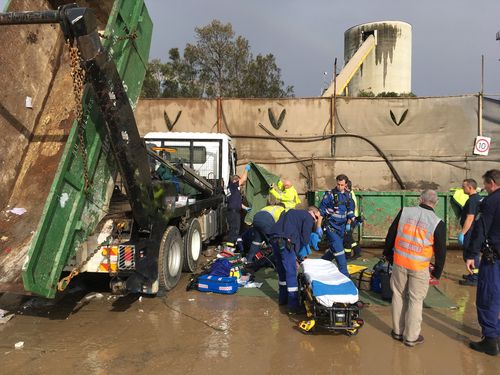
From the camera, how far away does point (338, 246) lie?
6.12 meters

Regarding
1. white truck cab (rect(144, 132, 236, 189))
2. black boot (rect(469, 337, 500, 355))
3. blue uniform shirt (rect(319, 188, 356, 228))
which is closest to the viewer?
black boot (rect(469, 337, 500, 355))

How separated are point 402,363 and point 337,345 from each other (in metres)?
0.64

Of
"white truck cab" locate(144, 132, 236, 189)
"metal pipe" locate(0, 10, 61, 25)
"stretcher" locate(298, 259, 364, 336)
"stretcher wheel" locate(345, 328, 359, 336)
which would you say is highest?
"metal pipe" locate(0, 10, 61, 25)

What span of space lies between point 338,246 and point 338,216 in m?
0.45

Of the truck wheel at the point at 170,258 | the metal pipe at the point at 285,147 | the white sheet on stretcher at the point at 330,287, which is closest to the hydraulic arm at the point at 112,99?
the truck wheel at the point at 170,258

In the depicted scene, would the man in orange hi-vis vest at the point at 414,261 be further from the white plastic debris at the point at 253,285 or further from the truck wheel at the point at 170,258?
the truck wheel at the point at 170,258

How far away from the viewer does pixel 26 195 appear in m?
5.31

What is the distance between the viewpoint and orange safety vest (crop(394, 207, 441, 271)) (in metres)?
4.00

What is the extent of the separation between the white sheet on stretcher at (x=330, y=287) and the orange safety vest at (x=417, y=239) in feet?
1.88

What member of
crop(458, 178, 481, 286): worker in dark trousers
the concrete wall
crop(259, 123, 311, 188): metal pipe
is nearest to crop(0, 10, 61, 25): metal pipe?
crop(458, 178, 481, 286): worker in dark trousers

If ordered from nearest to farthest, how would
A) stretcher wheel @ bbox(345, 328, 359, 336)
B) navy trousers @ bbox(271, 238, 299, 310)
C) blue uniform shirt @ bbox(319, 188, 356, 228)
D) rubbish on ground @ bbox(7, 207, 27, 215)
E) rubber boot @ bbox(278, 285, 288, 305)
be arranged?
stretcher wheel @ bbox(345, 328, 359, 336)
navy trousers @ bbox(271, 238, 299, 310)
rubbish on ground @ bbox(7, 207, 27, 215)
rubber boot @ bbox(278, 285, 288, 305)
blue uniform shirt @ bbox(319, 188, 356, 228)

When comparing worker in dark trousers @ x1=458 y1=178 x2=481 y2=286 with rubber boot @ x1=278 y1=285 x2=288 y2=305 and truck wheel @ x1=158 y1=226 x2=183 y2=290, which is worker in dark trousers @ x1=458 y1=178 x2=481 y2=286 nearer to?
rubber boot @ x1=278 y1=285 x2=288 y2=305

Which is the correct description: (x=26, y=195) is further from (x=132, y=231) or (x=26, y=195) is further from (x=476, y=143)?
(x=476, y=143)

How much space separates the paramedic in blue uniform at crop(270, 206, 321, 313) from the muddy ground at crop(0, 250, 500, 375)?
0.31 m
